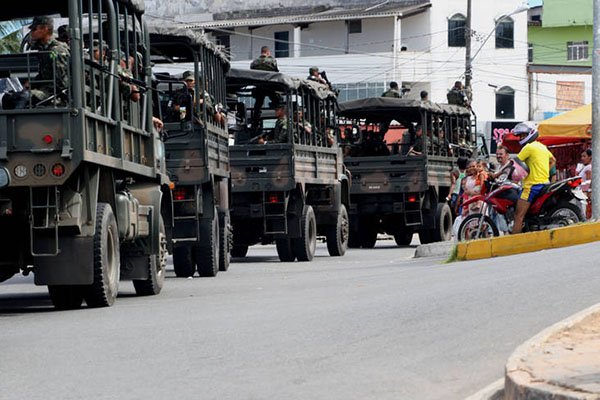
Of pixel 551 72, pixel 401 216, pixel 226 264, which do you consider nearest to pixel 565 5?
pixel 551 72

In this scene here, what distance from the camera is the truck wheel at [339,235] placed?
2556 cm

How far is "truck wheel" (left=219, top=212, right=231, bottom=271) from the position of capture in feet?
66.8

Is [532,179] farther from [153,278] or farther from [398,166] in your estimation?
[398,166]

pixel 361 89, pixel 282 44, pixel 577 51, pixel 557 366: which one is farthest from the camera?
pixel 577 51

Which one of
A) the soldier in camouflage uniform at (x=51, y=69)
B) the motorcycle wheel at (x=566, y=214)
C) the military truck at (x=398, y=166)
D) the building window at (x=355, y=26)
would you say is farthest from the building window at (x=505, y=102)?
the soldier in camouflage uniform at (x=51, y=69)

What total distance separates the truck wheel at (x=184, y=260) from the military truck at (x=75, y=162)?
3.87m

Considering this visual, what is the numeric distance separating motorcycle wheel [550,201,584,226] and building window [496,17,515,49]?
5144 cm

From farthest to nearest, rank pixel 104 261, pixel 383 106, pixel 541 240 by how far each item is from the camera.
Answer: pixel 383 106 < pixel 541 240 < pixel 104 261

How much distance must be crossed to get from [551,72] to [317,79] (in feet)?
151

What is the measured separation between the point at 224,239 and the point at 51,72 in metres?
7.87

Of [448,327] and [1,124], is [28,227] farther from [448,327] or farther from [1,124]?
[448,327]

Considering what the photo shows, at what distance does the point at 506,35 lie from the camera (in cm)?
7012

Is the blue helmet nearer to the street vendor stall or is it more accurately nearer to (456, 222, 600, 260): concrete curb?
(456, 222, 600, 260): concrete curb

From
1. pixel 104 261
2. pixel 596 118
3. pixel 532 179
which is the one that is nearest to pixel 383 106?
pixel 596 118
